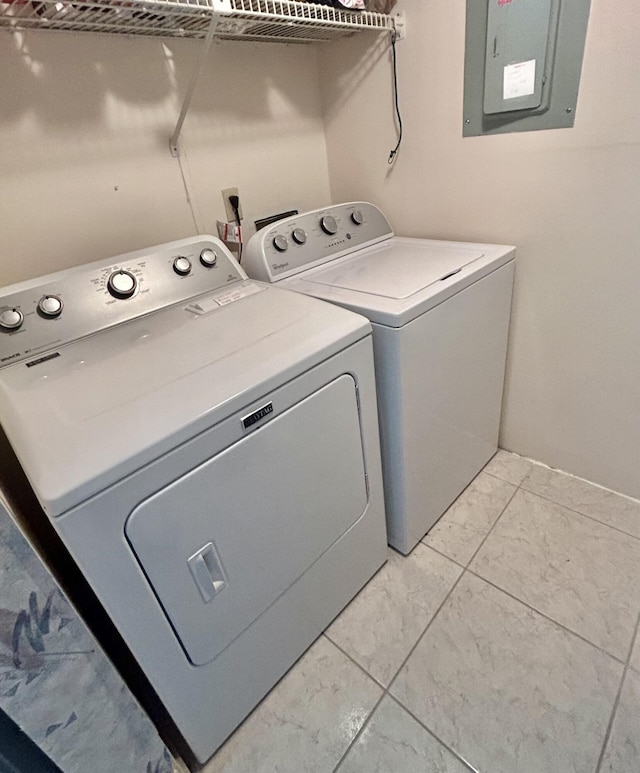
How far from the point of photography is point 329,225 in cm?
156

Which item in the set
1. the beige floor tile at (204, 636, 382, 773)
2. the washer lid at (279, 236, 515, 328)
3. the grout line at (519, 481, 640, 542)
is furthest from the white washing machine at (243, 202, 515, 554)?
the beige floor tile at (204, 636, 382, 773)

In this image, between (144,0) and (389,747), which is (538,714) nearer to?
(389,747)

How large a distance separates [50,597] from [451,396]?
114 centimetres

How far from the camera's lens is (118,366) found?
959mm

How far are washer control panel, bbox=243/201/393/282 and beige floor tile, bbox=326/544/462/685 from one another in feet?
3.46

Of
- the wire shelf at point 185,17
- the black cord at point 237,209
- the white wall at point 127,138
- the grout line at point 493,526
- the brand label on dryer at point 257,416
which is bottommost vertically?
the grout line at point 493,526

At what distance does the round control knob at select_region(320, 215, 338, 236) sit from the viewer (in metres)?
1.55

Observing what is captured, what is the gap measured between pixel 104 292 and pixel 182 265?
0.78ft

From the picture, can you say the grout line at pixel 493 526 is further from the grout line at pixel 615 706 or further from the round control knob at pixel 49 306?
the round control knob at pixel 49 306

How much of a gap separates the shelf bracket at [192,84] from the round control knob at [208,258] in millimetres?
379

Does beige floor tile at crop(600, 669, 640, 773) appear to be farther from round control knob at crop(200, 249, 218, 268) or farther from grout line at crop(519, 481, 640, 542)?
round control knob at crop(200, 249, 218, 268)

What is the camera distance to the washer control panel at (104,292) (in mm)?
1076

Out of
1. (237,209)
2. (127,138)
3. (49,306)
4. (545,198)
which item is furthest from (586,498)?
(127,138)

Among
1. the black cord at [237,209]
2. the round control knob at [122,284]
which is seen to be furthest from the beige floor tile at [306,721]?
the black cord at [237,209]
